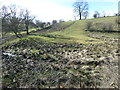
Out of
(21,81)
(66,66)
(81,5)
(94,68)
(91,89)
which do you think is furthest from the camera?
(81,5)

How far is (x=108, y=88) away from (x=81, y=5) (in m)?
72.6

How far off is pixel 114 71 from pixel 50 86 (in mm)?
5197

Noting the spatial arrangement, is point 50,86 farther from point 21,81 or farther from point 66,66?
point 66,66

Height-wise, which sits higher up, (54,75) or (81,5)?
(81,5)

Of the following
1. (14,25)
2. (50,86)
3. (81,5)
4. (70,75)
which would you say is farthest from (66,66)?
(81,5)

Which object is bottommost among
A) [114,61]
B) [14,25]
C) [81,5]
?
[114,61]

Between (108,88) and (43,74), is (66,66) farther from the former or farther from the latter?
(108,88)

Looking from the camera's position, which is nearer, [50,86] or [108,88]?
[108,88]

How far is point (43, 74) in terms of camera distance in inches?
307

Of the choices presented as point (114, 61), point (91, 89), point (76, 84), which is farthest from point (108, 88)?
point (114, 61)

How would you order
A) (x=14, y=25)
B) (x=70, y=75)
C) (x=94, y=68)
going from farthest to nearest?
1. (x=14, y=25)
2. (x=94, y=68)
3. (x=70, y=75)

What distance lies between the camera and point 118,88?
575 centimetres

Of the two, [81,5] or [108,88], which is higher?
[81,5]

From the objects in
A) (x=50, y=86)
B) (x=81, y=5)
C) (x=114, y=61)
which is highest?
(x=81, y=5)
